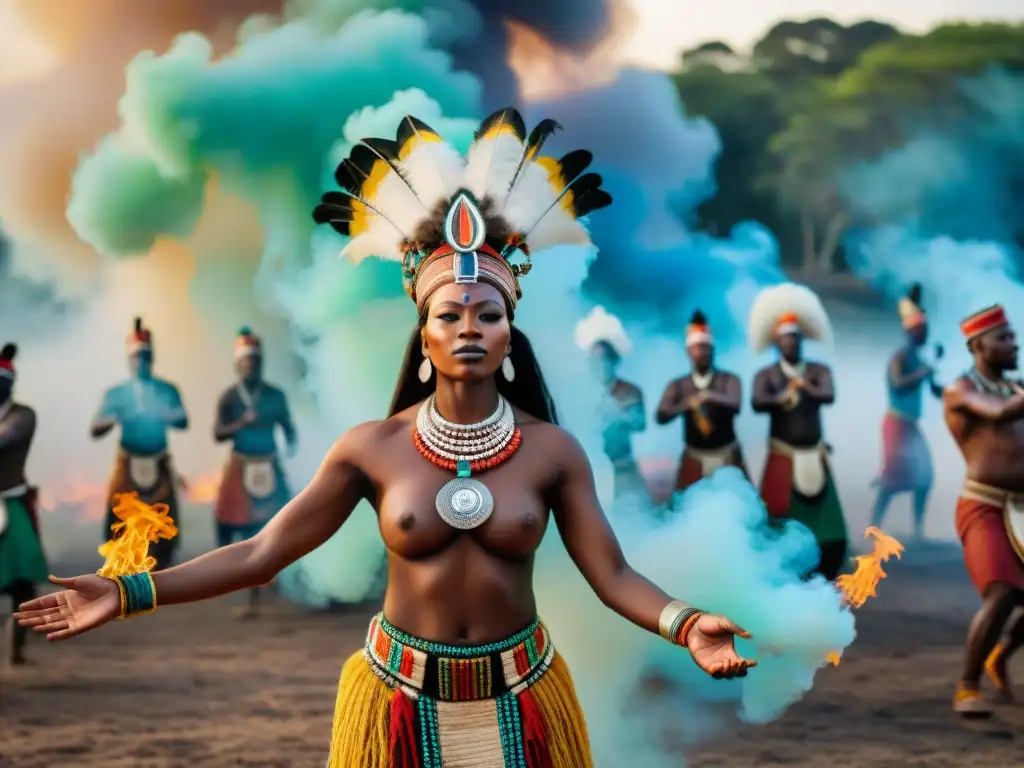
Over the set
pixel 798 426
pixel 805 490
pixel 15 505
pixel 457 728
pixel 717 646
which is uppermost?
pixel 798 426

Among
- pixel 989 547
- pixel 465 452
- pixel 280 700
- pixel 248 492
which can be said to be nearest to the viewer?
pixel 465 452

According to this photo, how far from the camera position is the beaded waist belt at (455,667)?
259 cm

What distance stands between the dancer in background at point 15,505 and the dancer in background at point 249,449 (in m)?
1.65

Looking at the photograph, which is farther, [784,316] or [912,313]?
[912,313]

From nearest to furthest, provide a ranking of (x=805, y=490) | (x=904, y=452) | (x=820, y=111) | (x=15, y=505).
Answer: (x=15, y=505) < (x=805, y=490) < (x=904, y=452) < (x=820, y=111)

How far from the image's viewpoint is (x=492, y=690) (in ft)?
8.54

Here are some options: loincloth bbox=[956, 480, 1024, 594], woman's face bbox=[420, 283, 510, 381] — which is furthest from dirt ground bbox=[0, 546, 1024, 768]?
woman's face bbox=[420, 283, 510, 381]

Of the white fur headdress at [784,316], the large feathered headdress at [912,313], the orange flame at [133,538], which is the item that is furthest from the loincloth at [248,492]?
the orange flame at [133,538]

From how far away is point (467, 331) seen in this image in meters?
2.64

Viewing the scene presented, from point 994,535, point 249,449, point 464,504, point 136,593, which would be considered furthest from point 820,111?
point 136,593

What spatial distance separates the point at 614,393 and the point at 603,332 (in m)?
0.42

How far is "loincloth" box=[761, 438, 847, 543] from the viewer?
23.6ft

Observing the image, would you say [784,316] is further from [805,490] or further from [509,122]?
[509,122]

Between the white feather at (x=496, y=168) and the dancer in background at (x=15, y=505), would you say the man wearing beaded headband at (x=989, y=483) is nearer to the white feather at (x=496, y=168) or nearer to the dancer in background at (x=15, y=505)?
the white feather at (x=496, y=168)
